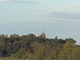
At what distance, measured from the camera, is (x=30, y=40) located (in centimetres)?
2711

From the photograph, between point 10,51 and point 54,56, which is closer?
point 54,56

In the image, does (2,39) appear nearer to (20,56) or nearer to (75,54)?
(20,56)

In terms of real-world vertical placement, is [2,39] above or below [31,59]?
above

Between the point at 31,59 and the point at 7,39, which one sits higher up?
the point at 7,39

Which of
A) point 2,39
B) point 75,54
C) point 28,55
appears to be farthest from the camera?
point 2,39

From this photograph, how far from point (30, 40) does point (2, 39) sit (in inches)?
165

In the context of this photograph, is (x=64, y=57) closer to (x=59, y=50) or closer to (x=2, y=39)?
(x=59, y=50)

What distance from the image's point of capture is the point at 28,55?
59.9ft

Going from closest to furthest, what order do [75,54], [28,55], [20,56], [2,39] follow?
[75,54]
[28,55]
[20,56]
[2,39]

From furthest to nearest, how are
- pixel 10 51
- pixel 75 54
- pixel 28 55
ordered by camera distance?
pixel 10 51 → pixel 28 55 → pixel 75 54

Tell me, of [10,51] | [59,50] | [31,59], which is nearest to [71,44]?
[59,50]

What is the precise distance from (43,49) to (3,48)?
7747 mm

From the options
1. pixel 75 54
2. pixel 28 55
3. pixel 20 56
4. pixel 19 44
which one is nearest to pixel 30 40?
pixel 19 44

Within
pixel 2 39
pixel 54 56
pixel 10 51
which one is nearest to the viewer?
pixel 54 56
